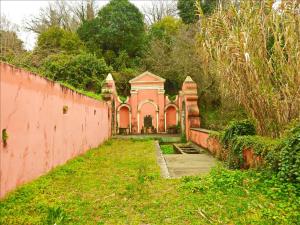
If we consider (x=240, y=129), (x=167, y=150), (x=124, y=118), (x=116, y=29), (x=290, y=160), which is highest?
(x=116, y=29)

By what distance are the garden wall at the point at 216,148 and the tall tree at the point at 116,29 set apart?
14.1 m

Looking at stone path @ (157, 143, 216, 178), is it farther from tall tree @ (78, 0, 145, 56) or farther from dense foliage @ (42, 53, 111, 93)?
tall tree @ (78, 0, 145, 56)

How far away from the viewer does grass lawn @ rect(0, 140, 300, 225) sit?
341 centimetres

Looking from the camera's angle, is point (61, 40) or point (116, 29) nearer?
point (61, 40)

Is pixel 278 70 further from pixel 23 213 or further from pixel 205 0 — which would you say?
pixel 205 0

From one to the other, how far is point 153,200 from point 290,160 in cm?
211

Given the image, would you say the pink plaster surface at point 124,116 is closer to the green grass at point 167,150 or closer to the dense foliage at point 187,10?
the green grass at point 167,150

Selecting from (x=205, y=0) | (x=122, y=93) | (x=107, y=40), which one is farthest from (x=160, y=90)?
(x=205, y=0)

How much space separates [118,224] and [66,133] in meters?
4.47

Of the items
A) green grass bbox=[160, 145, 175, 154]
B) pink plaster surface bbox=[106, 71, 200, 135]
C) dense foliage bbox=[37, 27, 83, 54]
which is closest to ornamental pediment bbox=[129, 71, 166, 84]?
pink plaster surface bbox=[106, 71, 200, 135]

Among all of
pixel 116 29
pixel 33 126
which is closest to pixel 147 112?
pixel 116 29

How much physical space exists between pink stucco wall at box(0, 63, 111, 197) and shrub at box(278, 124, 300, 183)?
4033mm

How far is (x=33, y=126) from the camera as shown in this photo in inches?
204

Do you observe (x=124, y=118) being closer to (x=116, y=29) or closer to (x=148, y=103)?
(x=148, y=103)
